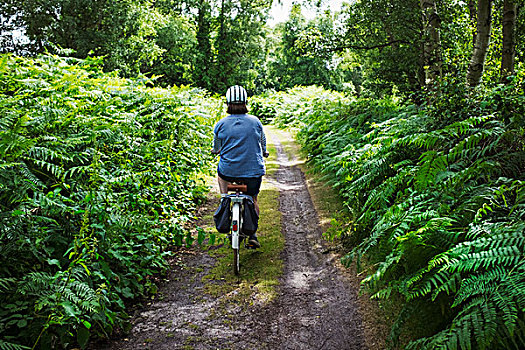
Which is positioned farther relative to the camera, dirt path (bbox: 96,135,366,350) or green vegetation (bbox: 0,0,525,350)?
dirt path (bbox: 96,135,366,350)

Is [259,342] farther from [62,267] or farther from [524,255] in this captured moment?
[524,255]

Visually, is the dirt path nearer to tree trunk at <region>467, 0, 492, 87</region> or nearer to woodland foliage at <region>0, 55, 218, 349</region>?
woodland foliage at <region>0, 55, 218, 349</region>

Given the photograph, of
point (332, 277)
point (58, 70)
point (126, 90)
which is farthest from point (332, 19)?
point (332, 277)

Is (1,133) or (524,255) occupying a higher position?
(1,133)

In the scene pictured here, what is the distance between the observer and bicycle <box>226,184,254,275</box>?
4.86 metres

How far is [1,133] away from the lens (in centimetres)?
362

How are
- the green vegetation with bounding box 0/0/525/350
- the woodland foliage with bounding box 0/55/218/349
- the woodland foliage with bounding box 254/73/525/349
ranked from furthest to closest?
the woodland foliage with bounding box 0/55/218/349, the green vegetation with bounding box 0/0/525/350, the woodland foliage with bounding box 254/73/525/349

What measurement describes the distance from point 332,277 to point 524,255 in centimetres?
256

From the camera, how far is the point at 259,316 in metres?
3.99

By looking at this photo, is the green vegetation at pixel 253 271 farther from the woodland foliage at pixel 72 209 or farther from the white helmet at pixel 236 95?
the white helmet at pixel 236 95

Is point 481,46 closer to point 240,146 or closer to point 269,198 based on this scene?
point 240,146

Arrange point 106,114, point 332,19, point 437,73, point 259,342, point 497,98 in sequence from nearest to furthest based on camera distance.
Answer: point 259,342 → point 497,98 → point 106,114 → point 437,73 → point 332,19

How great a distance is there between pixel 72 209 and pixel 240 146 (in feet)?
7.01

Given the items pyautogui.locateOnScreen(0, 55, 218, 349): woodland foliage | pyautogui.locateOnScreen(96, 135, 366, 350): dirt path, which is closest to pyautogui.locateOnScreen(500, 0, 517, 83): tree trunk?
pyautogui.locateOnScreen(96, 135, 366, 350): dirt path
